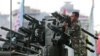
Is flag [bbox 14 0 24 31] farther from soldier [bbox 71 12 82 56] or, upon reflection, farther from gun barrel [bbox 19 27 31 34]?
soldier [bbox 71 12 82 56]

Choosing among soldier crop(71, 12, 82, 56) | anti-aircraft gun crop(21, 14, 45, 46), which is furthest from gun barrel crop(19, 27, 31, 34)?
soldier crop(71, 12, 82, 56)

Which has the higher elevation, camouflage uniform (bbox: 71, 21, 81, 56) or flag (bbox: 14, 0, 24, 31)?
flag (bbox: 14, 0, 24, 31)

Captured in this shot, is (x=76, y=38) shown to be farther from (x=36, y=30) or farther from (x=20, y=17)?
(x=20, y=17)

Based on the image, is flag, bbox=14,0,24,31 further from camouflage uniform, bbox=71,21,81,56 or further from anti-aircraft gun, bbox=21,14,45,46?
camouflage uniform, bbox=71,21,81,56

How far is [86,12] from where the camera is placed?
10.2 ft

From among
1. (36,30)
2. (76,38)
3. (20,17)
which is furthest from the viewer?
(36,30)

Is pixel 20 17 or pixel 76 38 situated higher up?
pixel 20 17

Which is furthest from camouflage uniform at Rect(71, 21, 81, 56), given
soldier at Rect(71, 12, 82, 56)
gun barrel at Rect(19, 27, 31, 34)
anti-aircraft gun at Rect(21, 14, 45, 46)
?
gun barrel at Rect(19, 27, 31, 34)

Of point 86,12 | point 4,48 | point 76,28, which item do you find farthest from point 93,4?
point 4,48

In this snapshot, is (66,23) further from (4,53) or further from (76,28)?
(4,53)

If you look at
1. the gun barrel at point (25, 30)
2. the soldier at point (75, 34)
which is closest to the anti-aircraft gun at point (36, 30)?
the gun barrel at point (25, 30)

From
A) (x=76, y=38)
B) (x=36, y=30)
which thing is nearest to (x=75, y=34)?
(x=76, y=38)

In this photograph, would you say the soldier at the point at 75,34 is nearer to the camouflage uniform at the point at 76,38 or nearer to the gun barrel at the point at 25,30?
the camouflage uniform at the point at 76,38

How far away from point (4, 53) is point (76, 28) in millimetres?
802
